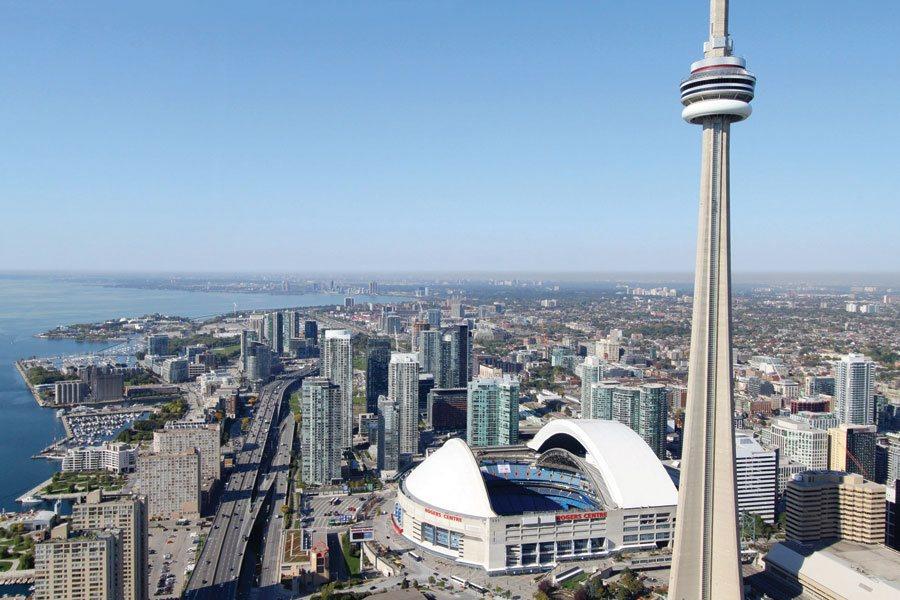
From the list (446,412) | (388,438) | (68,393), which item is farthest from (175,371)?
(388,438)

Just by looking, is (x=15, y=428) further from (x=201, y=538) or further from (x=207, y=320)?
(x=207, y=320)

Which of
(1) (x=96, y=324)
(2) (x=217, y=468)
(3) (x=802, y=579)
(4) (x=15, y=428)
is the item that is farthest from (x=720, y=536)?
(1) (x=96, y=324)

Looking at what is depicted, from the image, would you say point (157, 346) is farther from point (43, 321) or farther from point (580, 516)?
point (580, 516)

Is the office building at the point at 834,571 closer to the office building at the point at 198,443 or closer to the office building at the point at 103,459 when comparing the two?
the office building at the point at 198,443

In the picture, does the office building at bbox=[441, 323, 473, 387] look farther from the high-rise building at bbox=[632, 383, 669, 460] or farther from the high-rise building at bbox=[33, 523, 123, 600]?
the high-rise building at bbox=[33, 523, 123, 600]

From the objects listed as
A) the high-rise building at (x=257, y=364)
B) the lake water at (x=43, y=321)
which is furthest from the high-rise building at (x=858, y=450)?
the high-rise building at (x=257, y=364)

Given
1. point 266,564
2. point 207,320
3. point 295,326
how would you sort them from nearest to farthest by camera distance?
1. point 266,564
2. point 295,326
3. point 207,320
